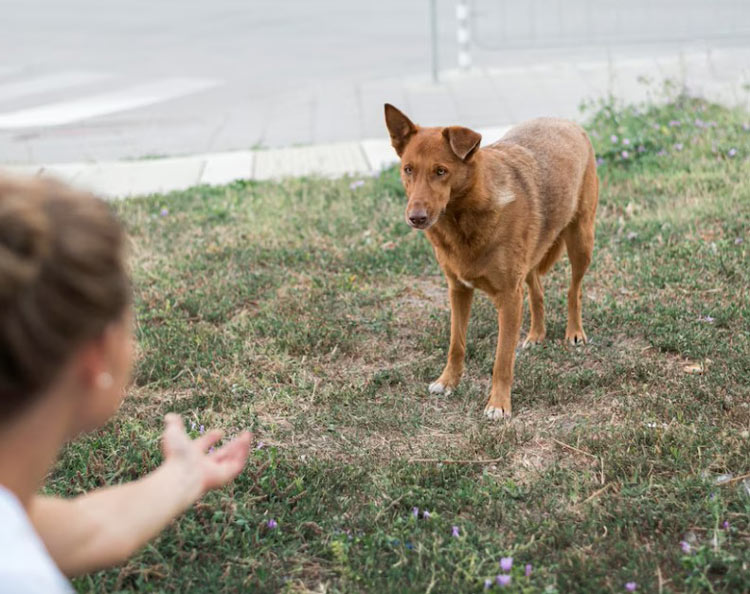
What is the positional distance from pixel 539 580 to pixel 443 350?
6.89ft

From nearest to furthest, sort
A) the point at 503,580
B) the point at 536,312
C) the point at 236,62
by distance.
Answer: the point at 503,580 < the point at 536,312 < the point at 236,62

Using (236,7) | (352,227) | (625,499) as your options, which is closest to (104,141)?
(352,227)

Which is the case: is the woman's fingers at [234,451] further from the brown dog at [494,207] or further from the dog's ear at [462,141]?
the dog's ear at [462,141]

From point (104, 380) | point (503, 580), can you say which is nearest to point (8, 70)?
point (503, 580)

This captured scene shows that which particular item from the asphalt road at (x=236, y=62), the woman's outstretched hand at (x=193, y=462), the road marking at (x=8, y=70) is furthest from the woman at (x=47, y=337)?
the road marking at (x=8, y=70)

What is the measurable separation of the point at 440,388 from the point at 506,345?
0.43m

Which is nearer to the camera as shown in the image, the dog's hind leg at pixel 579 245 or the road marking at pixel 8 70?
the dog's hind leg at pixel 579 245

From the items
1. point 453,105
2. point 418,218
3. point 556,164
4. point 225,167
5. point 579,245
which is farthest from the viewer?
point 453,105

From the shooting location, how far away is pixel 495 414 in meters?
4.20

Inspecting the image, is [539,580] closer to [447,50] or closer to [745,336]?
[745,336]

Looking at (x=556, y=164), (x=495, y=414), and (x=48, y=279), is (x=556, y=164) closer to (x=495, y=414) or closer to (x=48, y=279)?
(x=495, y=414)

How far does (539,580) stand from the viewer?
2924 mm

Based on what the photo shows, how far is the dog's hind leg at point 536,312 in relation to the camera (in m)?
5.05

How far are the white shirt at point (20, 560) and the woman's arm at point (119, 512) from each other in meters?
0.33
